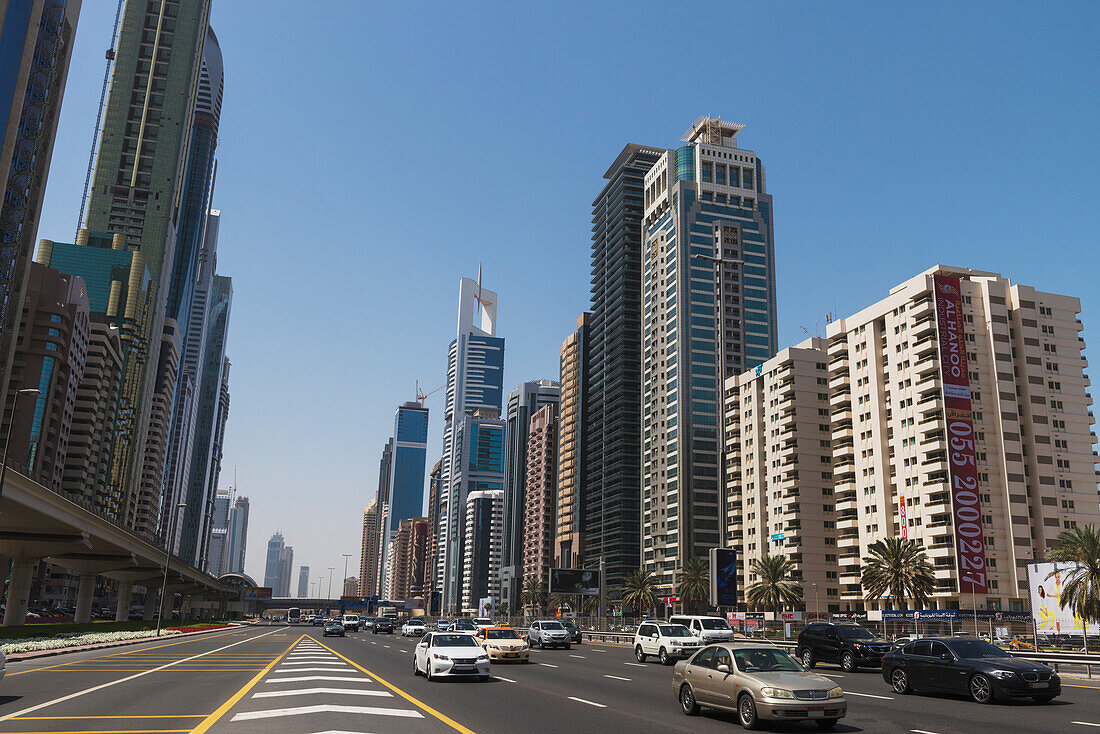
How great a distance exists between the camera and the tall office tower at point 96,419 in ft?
531

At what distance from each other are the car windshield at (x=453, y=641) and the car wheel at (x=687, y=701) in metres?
10.7

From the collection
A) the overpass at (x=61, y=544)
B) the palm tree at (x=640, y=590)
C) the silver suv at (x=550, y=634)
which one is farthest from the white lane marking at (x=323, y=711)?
the palm tree at (x=640, y=590)

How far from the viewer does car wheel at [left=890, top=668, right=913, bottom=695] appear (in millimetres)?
22609

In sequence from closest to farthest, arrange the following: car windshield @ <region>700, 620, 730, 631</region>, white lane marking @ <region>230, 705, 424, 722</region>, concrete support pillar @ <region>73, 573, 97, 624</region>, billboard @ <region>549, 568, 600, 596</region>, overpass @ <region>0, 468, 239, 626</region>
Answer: white lane marking @ <region>230, 705, 424, 722</region> → car windshield @ <region>700, 620, 730, 631</region> → overpass @ <region>0, 468, 239, 626</region> → concrete support pillar @ <region>73, 573, 97, 624</region> → billboard @ <region>549, 568, 600, 596</region>

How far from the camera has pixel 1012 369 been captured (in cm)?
10438

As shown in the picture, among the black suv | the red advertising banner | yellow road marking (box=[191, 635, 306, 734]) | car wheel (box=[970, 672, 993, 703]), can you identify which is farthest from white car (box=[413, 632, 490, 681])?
the red advertising banner

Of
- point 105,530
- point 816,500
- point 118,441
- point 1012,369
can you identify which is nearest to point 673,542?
point 816,500

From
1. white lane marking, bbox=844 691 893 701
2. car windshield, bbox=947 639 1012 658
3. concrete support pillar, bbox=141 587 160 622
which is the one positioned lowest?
concrete support pillar, bbox=141 587 160 622

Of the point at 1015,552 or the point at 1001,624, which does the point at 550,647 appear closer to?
the point at 1001,624

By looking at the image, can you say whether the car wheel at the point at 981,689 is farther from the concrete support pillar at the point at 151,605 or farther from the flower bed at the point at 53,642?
the concrete support pillar at the point at 151,605

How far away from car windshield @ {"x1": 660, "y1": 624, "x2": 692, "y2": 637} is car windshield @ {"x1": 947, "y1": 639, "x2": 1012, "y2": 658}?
659 inches

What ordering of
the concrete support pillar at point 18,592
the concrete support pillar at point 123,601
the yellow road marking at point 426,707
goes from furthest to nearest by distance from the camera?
the concrete support pillar at point 123,601 < the concrete support pillar at point 18,592 < the yellow road marking at point 426,707

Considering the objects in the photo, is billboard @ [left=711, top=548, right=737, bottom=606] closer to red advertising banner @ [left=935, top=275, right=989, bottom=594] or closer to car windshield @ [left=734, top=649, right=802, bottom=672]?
car windshield @ [left=734, top=649, right=802, bottom=672]

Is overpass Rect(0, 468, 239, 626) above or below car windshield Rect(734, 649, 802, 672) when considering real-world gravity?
above
